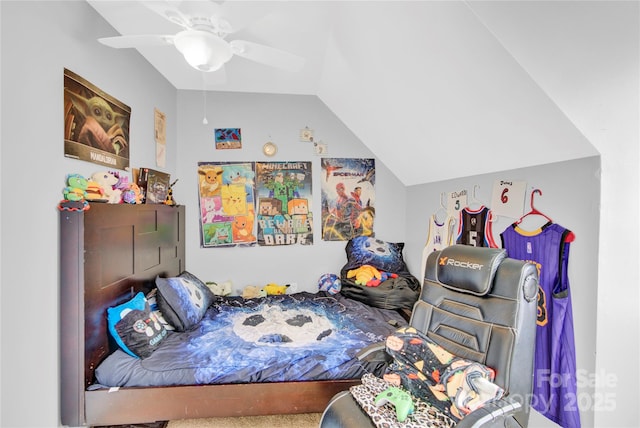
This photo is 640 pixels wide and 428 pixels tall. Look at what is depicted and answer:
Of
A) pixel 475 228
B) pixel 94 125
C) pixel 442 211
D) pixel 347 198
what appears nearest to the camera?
pixel 94 125

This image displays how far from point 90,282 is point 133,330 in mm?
392

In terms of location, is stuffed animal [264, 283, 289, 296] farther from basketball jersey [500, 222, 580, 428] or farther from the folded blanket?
basketball jersey [500, 222, 580, 428]

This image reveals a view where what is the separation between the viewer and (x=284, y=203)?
328 cm

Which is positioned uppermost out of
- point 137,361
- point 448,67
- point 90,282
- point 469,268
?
point 448,67

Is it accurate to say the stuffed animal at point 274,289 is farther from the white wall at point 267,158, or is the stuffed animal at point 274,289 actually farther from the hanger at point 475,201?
the hanger at point 475,201

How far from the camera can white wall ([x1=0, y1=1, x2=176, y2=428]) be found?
4.13 ft

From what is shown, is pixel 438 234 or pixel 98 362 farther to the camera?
pixel 438 234

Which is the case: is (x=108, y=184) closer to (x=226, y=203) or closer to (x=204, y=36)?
(x=204, y=36)

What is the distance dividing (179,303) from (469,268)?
199 centimetres

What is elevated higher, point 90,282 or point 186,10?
point 186,10

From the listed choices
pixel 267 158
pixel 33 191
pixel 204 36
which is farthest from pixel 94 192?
pixel 267 158

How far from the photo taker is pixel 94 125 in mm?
1798

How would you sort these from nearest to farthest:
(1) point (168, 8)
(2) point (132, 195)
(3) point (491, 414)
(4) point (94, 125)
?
(3) point (491, 414)
(1) point (168, 8)
(4) point (94, 125)
(2) point (132, 195)

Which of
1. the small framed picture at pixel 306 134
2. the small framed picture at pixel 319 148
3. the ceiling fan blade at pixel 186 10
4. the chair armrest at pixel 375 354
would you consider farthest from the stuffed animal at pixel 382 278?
the ceiling fan blade at pixel 186 10
